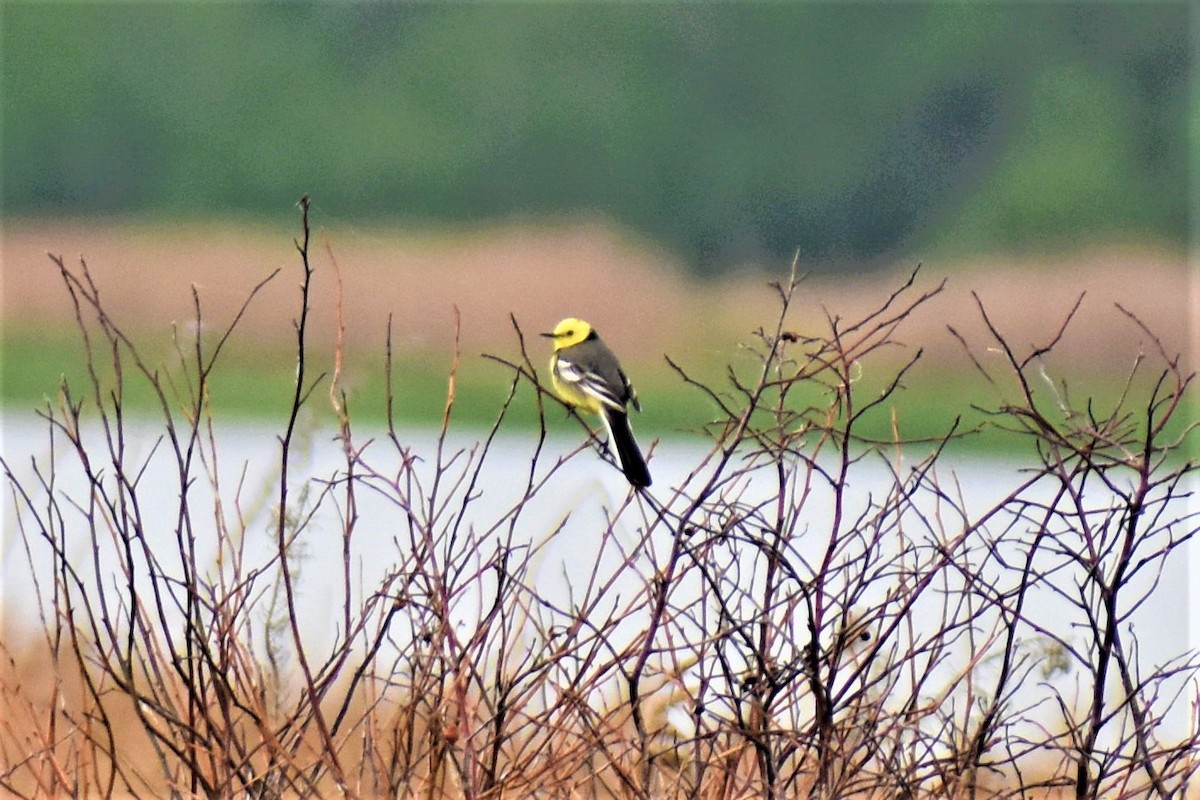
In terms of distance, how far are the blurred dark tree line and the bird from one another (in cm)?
1745

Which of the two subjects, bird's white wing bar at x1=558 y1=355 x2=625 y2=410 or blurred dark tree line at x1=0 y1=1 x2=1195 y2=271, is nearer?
bird's white wing bar at x1=558 y1=355 x2=625 y2=410

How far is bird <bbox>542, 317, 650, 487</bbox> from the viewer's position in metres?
6.14

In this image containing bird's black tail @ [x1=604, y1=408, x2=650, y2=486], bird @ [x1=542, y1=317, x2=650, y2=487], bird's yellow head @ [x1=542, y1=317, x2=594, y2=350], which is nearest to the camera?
bird's black tail @ [x1=604, y1=408, x2=650, y2=486]

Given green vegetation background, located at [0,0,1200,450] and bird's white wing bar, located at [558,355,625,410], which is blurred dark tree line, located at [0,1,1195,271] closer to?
green vegetation background, located at [0,0,1200,450]

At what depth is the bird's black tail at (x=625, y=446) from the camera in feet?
14.0

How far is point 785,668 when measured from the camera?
110 inches

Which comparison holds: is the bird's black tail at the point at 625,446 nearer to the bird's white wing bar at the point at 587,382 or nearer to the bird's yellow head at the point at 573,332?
the bird's white wing bar at the point at 587,382

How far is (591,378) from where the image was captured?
6.59m

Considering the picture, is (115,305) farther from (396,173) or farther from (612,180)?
(612,180)

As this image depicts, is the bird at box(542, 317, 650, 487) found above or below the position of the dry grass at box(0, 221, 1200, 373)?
above

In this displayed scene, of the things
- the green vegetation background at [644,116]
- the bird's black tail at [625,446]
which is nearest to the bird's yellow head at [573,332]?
the bird's black tail at [625,446]

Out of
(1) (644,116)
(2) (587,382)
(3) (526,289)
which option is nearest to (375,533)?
(2) (587,382)

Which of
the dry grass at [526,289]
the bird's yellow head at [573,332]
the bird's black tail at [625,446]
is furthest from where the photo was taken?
the dry grass at [526,289]

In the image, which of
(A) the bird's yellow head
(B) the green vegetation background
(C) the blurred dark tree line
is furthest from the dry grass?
(A) the bird's yellow head
